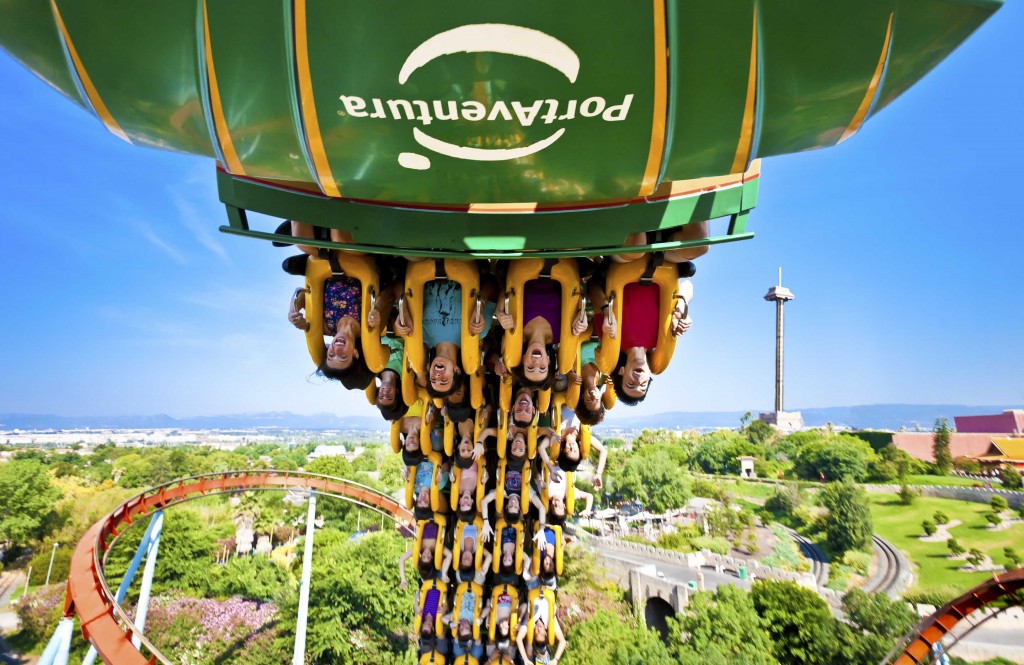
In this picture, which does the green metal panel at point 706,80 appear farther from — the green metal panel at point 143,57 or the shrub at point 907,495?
the shrub at point 907,495

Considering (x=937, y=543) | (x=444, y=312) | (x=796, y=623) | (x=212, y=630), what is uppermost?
(x=444, y=312)

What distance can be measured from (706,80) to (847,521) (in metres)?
41.2

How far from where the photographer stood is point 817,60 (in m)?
1.86

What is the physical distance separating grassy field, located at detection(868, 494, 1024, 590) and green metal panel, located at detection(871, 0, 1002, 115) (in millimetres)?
37670

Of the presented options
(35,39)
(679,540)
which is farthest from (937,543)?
(35,39)

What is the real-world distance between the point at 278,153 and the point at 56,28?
32.4 inches

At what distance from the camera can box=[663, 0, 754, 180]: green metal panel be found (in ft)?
5.88

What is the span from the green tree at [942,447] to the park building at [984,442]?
0.77 metres

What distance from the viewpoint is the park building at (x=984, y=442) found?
44.2 metres

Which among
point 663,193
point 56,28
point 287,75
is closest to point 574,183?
point 663,193

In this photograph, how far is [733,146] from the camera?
6.81 feet

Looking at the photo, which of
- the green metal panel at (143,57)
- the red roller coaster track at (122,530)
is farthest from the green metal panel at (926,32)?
the red roller coaster track at (122,530)

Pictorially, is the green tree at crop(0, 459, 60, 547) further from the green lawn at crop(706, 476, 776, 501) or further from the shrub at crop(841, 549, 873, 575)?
the green lawn at crop(706, 476, 776, 501)

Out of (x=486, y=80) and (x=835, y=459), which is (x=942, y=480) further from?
(x=486, y=80)
